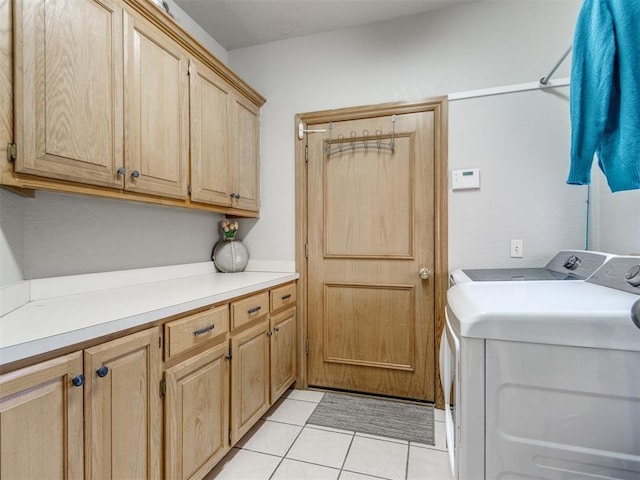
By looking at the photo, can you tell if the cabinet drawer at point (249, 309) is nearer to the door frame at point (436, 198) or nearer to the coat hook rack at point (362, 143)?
the door frame at point (436, 198)

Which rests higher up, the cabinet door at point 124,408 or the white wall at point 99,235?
the white wall at point 99,235

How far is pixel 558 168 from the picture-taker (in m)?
1.95

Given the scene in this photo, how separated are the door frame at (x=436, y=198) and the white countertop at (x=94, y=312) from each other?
746 millimetres

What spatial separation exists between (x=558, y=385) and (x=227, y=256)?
204 cm

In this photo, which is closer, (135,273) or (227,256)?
(135,273)

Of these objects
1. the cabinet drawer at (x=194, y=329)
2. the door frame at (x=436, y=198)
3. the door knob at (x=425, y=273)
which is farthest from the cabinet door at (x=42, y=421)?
the door knob at (x=425, y=273)

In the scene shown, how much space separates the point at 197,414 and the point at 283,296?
94cm

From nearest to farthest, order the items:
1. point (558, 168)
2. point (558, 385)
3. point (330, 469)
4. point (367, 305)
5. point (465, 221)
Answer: point (558, 385)
point (330, 469)
point (558, 168)
point (465, 221)
point (367, 305)

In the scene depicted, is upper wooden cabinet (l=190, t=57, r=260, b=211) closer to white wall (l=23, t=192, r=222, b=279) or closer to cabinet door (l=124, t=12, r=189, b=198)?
cabinet door (l=124, t=12, r=189, b=198)

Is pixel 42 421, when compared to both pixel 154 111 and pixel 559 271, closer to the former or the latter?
pixel 154 111

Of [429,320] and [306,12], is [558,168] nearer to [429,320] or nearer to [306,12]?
[429,320]

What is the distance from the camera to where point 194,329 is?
52.6 inches

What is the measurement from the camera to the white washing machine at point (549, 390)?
0.79 meters

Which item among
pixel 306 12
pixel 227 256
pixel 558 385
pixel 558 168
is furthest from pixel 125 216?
pixel 558 168
